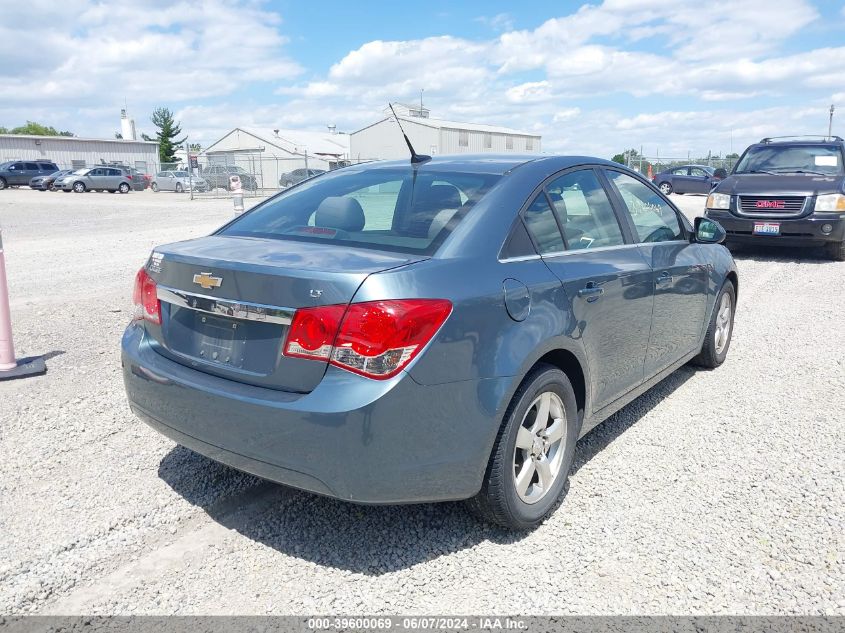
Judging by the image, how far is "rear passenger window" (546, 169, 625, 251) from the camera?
139 inches

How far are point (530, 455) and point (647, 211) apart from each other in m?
2.09

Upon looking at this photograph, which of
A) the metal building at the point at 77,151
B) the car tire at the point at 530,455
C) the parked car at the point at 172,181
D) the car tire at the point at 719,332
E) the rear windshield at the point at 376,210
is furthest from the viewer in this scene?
the metal building at the point at 77,151

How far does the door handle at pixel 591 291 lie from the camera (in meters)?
3.34

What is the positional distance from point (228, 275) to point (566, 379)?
1576 mm

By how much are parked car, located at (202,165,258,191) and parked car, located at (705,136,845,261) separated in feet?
100

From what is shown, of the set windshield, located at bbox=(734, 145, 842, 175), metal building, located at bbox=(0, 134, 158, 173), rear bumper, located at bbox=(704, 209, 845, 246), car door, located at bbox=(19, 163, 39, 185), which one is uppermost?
metal building, located at bbox=(0, 134, 158, 173)

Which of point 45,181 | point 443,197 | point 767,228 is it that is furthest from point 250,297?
point 45,181

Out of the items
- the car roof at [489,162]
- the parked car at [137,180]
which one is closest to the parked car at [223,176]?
the parked car at [137,180]

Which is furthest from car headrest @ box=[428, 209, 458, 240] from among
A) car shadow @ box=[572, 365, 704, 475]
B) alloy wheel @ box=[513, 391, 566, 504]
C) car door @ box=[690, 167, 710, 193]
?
car door @ box=[690, 167, 710, 193]

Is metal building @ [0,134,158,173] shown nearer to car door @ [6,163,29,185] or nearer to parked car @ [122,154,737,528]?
car door @ [6,163,29,185]

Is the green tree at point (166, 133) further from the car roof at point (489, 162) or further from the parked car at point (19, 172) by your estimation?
the car roof at point (489, 162)

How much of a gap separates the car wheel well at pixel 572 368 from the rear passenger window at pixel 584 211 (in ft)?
1.84

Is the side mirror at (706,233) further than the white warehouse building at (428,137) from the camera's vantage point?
No

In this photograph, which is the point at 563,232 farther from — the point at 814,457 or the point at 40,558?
the point at 40,558
